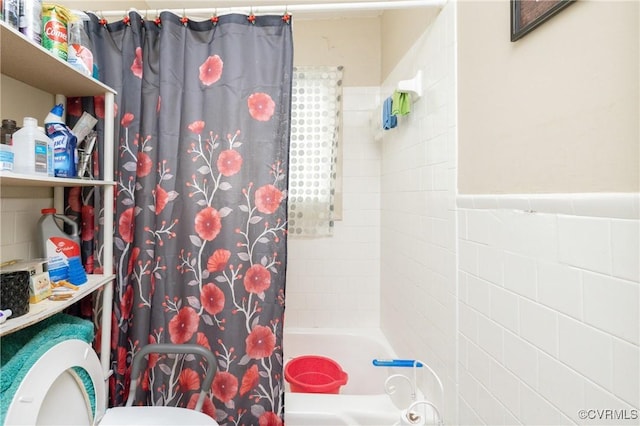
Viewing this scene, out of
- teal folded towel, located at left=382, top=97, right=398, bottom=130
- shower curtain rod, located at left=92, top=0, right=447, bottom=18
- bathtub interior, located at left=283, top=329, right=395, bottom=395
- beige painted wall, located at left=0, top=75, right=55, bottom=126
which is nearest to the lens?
beige painted wall, located at left=0, top=75, right=55, bottom=126

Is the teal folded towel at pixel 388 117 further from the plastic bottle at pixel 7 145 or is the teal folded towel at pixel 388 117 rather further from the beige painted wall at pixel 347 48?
the plastic bottle at pixel 7 145

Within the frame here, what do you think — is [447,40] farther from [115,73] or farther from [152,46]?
[115,73]

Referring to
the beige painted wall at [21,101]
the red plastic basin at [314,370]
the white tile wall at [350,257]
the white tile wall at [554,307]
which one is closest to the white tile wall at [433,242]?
the white tile wall at [554,307]

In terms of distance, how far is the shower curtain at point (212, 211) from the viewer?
1.21 metres

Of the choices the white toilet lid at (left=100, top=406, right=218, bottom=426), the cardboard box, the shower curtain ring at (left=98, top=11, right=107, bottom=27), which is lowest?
the white toilet lid at (left=100, top=406, right=218, bottom=426)

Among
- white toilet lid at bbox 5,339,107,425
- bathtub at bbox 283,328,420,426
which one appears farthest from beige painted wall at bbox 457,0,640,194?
white toilet lid at bbox 5,339,107,425

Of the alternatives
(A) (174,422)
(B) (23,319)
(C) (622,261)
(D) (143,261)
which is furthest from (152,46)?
(C) (622,261)

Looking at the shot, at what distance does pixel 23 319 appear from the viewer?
2.69 ft

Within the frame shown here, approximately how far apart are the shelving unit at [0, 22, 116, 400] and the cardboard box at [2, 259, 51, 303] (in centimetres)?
3

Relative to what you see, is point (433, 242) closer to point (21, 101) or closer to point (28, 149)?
point (28, 149)

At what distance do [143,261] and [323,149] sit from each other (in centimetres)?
121

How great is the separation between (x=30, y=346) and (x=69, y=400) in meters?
0.22

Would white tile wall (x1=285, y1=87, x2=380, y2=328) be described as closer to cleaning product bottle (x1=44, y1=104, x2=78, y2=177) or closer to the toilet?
the toilet

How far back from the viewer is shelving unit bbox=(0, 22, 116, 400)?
0.84 metres
